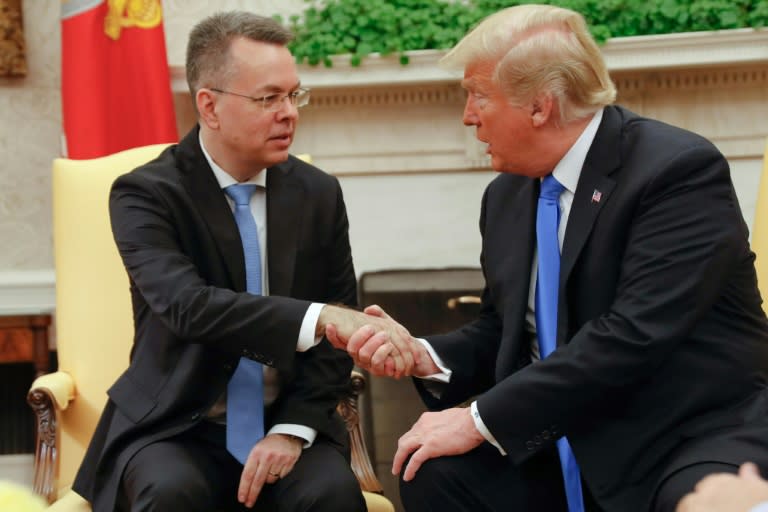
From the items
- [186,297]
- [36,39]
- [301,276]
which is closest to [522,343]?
[301,276]

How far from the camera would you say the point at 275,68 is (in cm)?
268

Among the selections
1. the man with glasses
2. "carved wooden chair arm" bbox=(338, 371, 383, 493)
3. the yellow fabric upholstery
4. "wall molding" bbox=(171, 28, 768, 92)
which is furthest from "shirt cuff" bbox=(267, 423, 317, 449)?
"wall molding" bbox=(171, 28, 768, 92)

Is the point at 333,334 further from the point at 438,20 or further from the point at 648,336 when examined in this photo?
the point at 438,20

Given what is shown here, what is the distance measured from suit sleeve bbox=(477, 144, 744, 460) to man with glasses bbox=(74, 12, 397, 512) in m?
0.44

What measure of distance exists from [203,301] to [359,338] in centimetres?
36

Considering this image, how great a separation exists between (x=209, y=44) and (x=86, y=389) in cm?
100

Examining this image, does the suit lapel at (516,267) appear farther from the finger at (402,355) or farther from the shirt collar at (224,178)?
the shirt collar at (224,178)

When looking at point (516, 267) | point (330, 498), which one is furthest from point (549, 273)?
point (330, 498)

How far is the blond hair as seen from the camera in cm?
229

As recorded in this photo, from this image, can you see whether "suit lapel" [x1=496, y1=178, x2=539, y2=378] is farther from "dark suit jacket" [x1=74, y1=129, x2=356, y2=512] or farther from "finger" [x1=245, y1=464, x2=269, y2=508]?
"finger" [x1=245, y1=464, x2=269, y2=508]

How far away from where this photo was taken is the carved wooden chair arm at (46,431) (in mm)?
2740

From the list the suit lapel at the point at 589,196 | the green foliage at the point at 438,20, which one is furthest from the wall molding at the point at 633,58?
the suit lapel at the point at 589,196

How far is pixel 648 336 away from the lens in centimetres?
208

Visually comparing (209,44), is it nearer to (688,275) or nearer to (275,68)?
(275,68)
